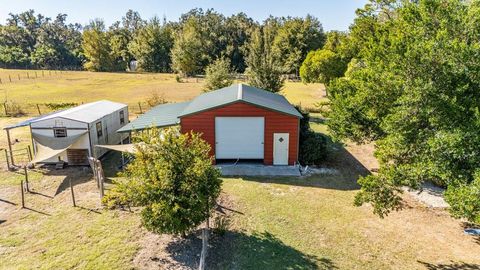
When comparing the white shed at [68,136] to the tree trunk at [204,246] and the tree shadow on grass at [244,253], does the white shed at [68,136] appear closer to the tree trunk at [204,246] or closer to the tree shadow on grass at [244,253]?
the tree trunk at [204,246]

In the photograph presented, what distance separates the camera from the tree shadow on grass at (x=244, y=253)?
29.1ft

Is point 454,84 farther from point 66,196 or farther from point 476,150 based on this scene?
point 66,196

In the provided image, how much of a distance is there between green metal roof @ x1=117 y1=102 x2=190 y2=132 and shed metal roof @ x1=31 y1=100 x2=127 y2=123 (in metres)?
1.62

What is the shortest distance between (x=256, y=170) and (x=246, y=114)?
281 cm

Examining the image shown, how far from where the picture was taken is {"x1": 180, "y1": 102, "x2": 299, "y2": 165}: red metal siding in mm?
16109

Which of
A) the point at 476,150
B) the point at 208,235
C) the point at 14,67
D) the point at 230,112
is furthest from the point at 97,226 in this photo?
the point at 14,67

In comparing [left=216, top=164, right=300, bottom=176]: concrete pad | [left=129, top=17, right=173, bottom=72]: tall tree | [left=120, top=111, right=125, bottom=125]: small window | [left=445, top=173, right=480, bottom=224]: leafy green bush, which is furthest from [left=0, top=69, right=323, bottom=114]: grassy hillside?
[left=445, top=173, right=480, bottom=224]: leafy green bush

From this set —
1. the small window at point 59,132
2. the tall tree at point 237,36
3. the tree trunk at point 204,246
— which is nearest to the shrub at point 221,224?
the tree trunk at point 204,246

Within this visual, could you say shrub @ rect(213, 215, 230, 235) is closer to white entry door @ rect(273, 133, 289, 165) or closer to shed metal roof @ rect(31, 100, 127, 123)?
white entry door @ rect(273, 133, 289, 165)

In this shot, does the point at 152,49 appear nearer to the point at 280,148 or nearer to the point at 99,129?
the point at 99,129

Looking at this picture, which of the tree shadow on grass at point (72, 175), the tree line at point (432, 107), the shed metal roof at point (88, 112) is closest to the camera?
the tree line at point (432, 107)

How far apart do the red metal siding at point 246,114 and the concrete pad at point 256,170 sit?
102 centimetres

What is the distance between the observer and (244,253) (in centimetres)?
941

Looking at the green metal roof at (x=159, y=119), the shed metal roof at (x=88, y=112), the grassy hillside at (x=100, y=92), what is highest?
the shed metal roof at (x=88, y=112)
